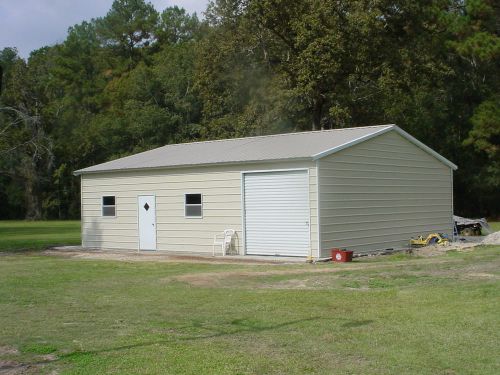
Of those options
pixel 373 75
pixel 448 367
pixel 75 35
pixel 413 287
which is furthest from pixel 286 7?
pixel 75 35

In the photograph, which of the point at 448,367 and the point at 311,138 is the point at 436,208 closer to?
the point at 311,138

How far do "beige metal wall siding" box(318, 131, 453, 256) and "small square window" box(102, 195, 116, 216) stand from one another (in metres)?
9.16

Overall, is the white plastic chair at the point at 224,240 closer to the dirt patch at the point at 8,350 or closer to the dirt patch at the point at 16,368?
the dirt patch at the point at 8,350

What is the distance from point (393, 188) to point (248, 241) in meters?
5.14

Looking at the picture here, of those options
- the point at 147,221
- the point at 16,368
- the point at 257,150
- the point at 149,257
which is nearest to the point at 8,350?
the point at 16,368

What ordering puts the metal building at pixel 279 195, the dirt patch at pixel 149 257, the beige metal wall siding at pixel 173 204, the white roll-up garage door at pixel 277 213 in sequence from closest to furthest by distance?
the dirt patch at pixel 149 257 → the white roll-up garage door at pixel 277 213 → the metal building at pixel 279 195 → the beige metal wall siding at pixel 173 204

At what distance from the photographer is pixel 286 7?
33.5 meters

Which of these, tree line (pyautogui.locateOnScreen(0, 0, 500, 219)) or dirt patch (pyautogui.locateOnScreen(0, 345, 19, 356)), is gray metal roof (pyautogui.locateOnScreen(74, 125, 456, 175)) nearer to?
tree line (pyautogui.locateOnScreen(0, 0, 500, 219))

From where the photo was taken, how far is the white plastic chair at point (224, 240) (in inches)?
793

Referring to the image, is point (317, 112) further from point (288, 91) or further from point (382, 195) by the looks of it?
point (382, 195)

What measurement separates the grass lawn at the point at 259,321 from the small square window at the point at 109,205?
8.99 meters

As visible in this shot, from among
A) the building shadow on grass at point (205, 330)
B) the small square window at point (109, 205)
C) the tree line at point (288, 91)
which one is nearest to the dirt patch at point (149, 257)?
the small square window at point (109, 205)

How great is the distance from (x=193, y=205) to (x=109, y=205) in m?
4.40

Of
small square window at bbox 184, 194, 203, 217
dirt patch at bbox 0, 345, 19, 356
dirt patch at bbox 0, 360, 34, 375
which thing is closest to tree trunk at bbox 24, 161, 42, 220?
small square window at bbox 184, 194, 203, 217
